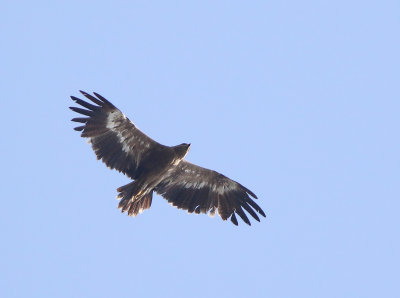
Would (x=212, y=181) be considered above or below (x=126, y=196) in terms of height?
above

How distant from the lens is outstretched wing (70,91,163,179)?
22.5 m

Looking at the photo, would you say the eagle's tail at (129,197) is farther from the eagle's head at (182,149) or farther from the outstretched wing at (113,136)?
the eagle's head at (182,149)

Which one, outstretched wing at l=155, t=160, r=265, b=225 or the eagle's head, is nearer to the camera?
the eagle's head

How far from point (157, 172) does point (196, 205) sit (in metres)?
1.63

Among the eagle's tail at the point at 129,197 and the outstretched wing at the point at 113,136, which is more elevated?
the outstretched wing at the point at 113,136

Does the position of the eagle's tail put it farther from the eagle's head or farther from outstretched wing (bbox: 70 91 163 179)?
the eagle's head

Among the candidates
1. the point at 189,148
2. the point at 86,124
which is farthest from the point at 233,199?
the point at 86,124

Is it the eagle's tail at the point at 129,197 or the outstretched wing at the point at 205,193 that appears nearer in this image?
the eagle's tail at the point at 129,197

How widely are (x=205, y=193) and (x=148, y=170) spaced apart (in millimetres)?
1946

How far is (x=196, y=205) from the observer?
78.9ft

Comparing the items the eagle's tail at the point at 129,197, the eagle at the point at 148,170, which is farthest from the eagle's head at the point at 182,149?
the eagle's tail at the point at 129,197

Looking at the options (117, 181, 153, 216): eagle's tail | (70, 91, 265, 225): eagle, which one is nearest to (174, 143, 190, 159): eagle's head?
(70, 91, 265, 225): eagle

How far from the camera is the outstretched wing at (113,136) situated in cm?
2247

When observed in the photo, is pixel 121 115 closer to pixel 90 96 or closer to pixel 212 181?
pixel 90 96
